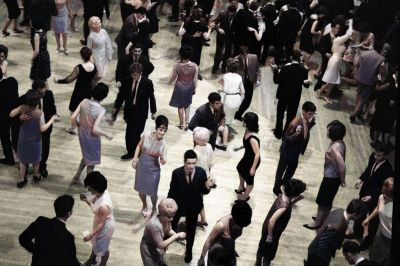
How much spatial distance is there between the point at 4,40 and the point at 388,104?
6849 mm

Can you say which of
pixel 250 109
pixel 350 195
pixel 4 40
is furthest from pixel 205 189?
pixel 4 40

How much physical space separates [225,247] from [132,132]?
3.31 meters

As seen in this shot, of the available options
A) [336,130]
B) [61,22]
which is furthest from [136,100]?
[61,22]

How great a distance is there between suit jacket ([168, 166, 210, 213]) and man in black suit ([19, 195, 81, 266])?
160cm

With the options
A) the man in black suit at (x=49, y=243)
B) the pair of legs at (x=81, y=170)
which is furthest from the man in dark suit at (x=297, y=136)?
the man in black suit at (x=49, y=243)

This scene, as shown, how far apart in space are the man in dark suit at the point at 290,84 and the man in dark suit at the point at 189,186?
10.3 feet

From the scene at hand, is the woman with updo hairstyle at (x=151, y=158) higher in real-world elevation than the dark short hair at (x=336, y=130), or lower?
lower

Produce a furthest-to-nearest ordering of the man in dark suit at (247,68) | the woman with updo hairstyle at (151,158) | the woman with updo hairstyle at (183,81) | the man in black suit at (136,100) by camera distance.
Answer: the man in dark suit at (247,68)
the woman with updo hairstyle at (183,81)
the man in black suit at (136,100)
the woman with updo hairstyle at (151,158)

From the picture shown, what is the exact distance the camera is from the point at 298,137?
881cm

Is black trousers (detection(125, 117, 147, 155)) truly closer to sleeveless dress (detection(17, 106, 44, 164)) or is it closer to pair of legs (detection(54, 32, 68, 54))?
sleeveless dress (detection(17, 106, 44, 164))

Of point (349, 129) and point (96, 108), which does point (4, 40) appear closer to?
point (96, 108)

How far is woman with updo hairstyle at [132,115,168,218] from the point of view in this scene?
315 inches

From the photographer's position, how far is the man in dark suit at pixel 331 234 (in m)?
7.19

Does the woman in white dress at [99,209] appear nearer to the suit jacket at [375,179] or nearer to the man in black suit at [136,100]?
Result: the man in black suit at [136,100]
